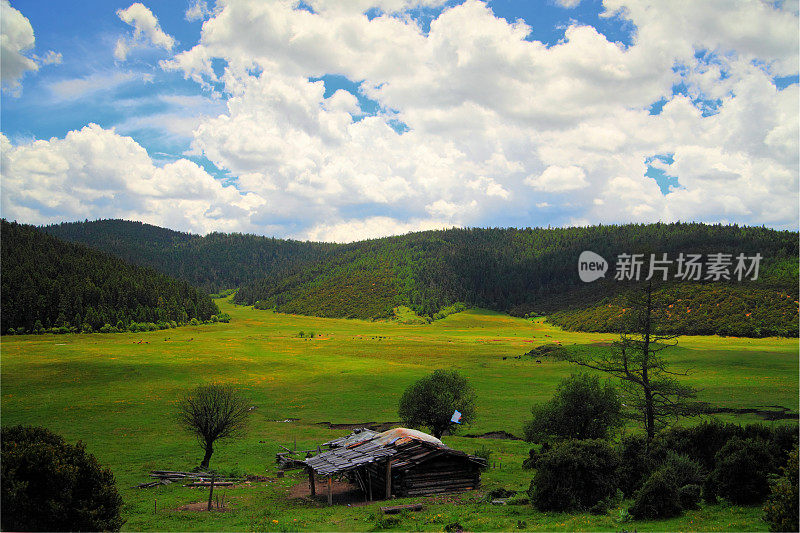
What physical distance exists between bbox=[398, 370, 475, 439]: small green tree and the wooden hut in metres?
11.4

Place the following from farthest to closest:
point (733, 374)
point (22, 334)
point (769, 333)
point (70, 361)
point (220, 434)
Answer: point (22, 334), point (769, 333), point (70, 361), point (733, 374), point (220, 434)

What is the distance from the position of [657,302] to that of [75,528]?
119ft

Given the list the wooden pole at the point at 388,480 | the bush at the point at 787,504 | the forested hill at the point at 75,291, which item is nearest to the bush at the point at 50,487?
the wooden pole at the point at 388,480

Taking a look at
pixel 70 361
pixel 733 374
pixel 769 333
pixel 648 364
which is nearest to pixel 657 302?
pixel 648 364

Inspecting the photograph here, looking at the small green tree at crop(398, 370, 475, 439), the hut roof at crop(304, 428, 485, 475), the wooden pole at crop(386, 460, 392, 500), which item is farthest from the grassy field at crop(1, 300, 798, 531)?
the hut roof at crop(304, 428, 485, 475)

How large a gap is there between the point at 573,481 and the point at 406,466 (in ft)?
36.3

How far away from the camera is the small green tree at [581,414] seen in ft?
127

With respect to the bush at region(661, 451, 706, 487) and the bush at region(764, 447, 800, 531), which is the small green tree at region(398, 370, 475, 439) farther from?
the bush at region(764, 447, 800, 531)

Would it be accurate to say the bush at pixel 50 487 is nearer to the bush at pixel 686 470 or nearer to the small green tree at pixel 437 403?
the bush at pixel 686 470

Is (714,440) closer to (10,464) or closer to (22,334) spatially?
(10,464)

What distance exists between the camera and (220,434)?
1494 inches

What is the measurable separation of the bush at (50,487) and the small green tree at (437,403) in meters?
27.8

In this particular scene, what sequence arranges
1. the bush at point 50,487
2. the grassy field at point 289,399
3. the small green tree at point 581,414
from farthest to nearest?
the small green tree at point 581,414 < the grassy field at point 289,399 < the bush at point 50,487

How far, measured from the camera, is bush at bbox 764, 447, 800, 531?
14.2m
